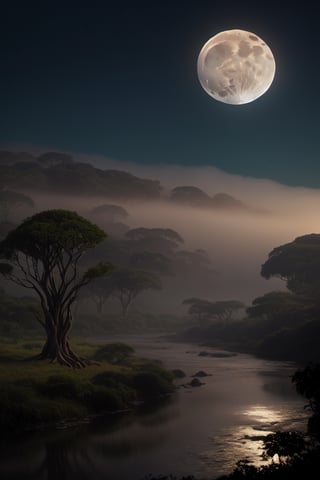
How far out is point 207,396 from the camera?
42438 millimetres

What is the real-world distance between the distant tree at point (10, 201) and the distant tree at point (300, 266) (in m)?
78.7

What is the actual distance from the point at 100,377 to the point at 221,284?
527ft

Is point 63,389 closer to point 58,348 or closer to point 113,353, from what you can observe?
point 58,348

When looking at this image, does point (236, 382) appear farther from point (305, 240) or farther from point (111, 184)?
point (111, 184)

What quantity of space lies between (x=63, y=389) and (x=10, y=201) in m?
123

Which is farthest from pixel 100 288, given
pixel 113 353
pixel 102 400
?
pixel 102 400

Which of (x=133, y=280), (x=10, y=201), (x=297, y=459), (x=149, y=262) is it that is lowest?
(x=297, y=459)

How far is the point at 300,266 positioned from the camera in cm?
9488

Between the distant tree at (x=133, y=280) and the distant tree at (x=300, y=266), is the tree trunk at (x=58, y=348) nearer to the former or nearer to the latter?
the distant tree at (x=300, y=266)

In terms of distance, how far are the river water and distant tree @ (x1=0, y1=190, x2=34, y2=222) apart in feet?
381

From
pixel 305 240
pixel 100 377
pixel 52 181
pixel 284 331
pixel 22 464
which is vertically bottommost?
pixel 22 464

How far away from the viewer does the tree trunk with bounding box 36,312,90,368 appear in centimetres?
4747

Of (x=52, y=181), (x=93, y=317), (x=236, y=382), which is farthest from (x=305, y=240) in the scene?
(x=52, y=181)

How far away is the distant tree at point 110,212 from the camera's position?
7466 inches
